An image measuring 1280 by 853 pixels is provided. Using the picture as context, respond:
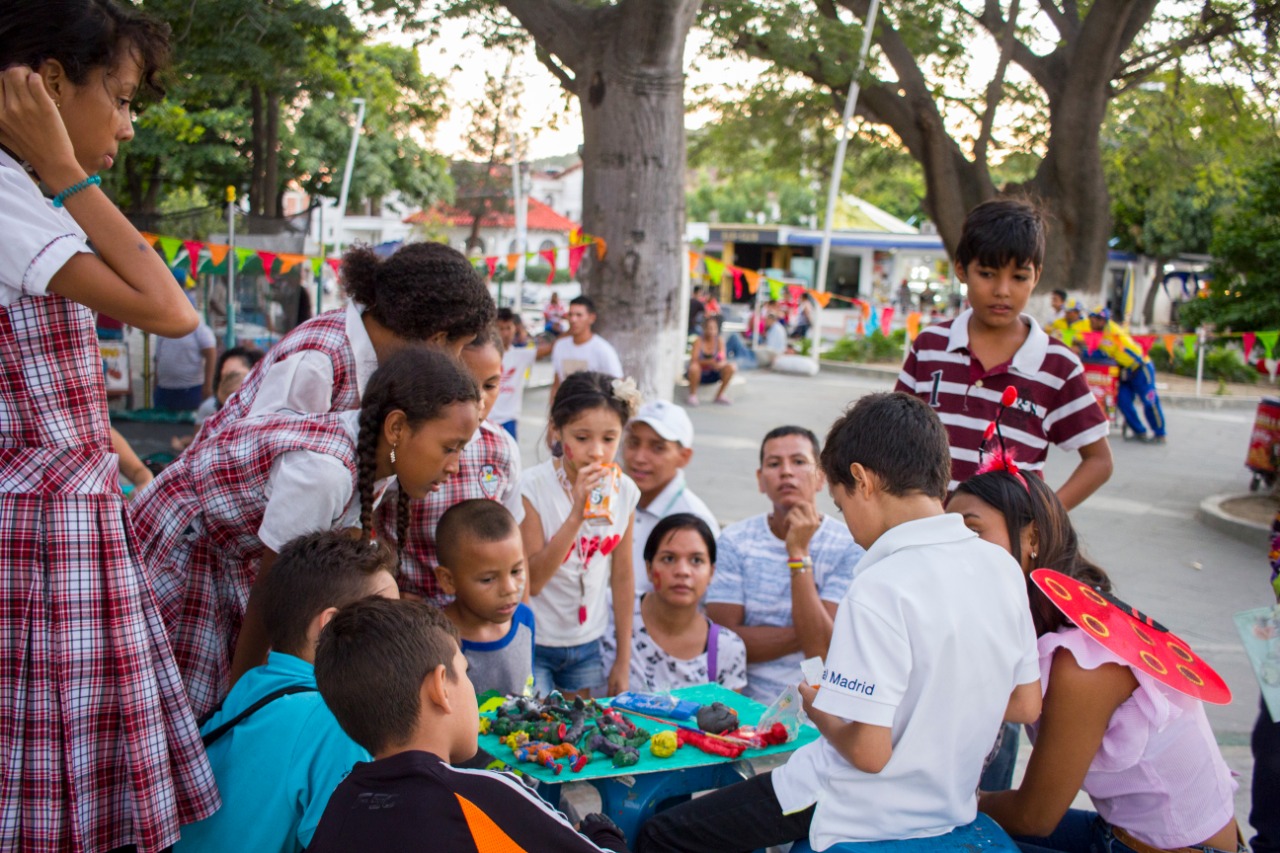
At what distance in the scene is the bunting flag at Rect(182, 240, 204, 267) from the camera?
10.1 metres

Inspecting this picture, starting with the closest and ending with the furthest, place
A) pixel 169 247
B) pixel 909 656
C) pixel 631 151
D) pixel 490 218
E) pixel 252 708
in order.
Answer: pixel 909 656 → pixel 252 708 → pixel 631 151 → pixel 169 247 → pixel 490 218

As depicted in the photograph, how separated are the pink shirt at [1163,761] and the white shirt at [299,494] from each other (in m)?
1.60

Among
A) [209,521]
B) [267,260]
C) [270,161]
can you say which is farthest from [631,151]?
[270,161]

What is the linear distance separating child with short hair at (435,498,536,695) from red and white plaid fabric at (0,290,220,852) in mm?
1192

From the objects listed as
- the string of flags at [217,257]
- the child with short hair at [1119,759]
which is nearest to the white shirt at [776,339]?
the string of flags at [217,257]

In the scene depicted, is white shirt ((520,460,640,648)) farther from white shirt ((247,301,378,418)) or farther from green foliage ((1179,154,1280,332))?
green foliage ((1179,154,1280,332))

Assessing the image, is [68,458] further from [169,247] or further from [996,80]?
[996,80]

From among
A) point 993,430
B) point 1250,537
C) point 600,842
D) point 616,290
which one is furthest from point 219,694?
point 1250,537

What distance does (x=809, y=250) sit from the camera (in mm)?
49125

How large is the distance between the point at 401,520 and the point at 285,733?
94 centimetres

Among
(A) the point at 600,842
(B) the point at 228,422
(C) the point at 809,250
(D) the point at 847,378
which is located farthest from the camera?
(C) the point at 809,250

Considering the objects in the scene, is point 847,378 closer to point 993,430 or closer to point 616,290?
point 616,290

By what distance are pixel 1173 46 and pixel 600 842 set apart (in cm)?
1473

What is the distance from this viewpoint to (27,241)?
1.77 metres
